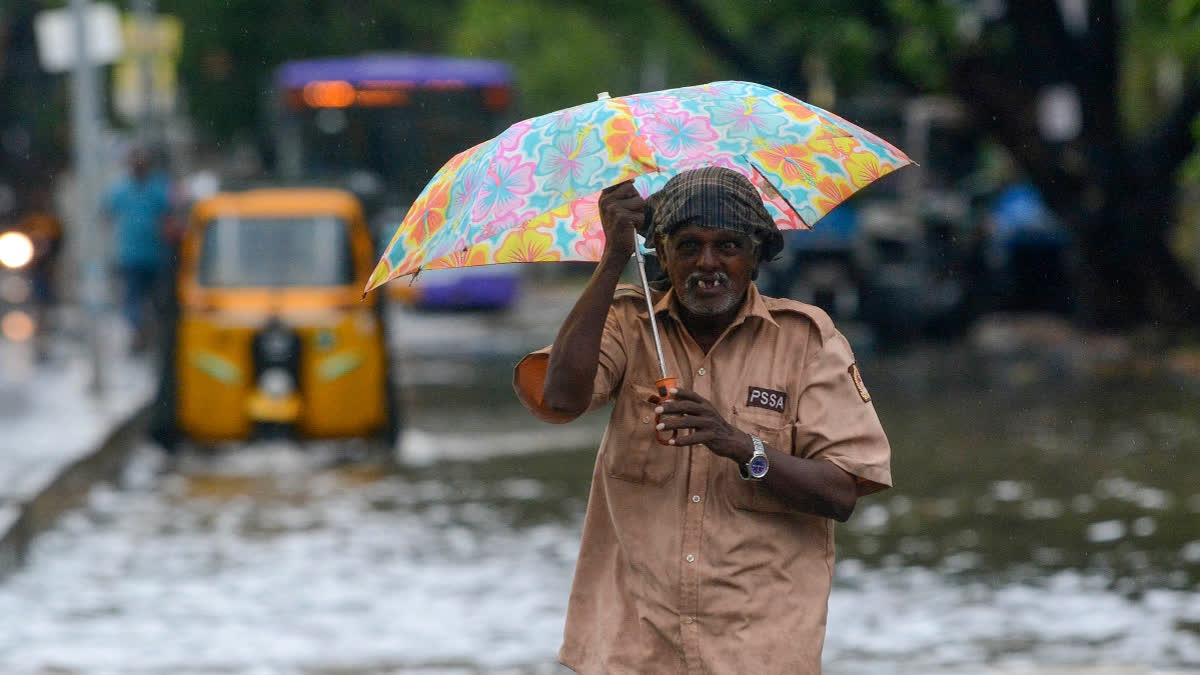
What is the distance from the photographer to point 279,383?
1362 centimetres

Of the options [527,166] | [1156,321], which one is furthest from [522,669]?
[1156,321]

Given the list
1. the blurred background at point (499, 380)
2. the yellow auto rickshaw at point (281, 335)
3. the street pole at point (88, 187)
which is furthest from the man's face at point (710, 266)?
the street pole at point (88, 187)

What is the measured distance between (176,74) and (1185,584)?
3767 cm

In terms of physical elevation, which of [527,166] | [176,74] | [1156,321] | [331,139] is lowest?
[527,166]

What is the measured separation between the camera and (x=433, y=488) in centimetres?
1204

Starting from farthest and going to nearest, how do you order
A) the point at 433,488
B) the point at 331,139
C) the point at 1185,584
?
the point at 331,139, the point at 433,488, the point at 1185,584

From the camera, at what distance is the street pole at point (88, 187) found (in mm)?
16141

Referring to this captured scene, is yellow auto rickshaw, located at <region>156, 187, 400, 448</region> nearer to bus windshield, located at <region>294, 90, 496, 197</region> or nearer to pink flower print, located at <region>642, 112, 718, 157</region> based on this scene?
pink flower print, located at <region>642, 112, 718, 157</region>

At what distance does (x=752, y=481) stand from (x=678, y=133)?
0.67 meters

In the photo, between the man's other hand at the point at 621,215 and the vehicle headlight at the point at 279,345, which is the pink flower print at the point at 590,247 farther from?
the vehicle headlight at the point at 279,345

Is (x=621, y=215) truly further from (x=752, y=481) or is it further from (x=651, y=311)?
(x=752, y=481)

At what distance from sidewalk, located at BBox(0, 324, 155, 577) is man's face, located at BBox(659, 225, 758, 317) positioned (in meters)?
6.19

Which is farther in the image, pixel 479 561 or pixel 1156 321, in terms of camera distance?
pixel 1156 321

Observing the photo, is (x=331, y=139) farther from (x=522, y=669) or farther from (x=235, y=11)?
(x=522, y=669)
